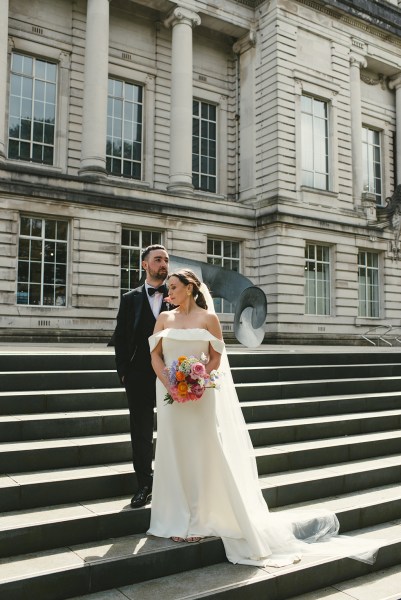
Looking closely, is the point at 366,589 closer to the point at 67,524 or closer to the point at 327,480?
the point at 327,480

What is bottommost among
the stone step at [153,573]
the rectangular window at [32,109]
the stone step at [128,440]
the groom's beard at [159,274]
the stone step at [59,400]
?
the stone step at [153,573]

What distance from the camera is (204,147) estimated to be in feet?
73.6

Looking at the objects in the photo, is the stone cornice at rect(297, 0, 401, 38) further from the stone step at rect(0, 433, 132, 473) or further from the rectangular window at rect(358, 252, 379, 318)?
the stone step at rect(0, 433, 132, 473)

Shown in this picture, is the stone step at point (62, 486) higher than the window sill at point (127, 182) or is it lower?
lower

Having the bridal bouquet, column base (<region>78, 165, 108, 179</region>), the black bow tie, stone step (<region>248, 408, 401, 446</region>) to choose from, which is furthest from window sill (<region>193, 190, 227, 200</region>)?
the bridal bouquet

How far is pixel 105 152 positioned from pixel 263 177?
644 cm

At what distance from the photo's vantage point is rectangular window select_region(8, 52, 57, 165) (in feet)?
60.4

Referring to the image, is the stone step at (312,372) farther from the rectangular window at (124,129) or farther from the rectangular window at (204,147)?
the rectangular window at (204,147)

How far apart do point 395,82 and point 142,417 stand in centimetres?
2630

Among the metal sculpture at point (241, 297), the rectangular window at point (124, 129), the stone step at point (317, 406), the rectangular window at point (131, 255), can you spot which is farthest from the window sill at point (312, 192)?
the stone step at point (317, 406)

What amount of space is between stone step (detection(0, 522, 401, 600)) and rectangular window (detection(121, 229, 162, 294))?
49.3 feet

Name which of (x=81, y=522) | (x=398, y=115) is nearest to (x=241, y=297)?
(x=81, y=522)

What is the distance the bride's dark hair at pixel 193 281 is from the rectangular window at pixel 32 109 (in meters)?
16.1

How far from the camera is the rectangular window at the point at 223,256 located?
67.9 ft
